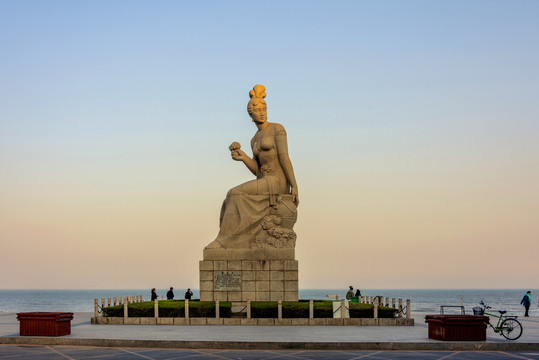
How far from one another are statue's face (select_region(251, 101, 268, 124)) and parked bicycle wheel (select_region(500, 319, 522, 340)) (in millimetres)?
12680

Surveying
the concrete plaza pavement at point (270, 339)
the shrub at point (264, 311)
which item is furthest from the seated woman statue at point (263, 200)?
the concrete plaza pavement at point (270, 339)

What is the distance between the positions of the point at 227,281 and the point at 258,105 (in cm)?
710

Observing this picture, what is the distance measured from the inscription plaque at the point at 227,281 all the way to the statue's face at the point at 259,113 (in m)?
6.22

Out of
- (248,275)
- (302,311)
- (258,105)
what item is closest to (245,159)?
(258,105)

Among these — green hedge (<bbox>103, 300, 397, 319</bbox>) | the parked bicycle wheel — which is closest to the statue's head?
green hedge (<bbox>103, 300, 397, 319</bbox>)

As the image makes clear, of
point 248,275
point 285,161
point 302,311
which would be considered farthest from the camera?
point 285,161

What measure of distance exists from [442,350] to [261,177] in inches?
484

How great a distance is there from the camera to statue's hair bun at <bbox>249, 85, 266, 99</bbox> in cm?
2823

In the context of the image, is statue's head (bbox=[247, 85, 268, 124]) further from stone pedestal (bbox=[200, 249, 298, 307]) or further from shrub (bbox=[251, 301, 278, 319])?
shrub (bbox=[251, 301, 278, 319])

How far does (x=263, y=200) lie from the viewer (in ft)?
88.3

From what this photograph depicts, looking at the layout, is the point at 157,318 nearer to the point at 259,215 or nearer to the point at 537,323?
the point at 259,215

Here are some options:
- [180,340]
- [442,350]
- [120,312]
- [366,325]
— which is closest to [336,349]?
[442,350]

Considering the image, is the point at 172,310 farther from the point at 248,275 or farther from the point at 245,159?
the point at 245,159

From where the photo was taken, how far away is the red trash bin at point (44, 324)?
1945cm
